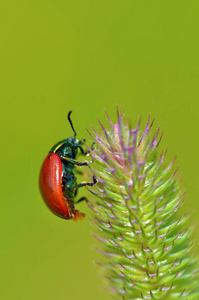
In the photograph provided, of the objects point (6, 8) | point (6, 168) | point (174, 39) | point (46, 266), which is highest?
point (6, 8)

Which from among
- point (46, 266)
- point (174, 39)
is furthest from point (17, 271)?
point (174, 39)

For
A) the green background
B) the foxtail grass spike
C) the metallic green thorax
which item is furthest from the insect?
the green background

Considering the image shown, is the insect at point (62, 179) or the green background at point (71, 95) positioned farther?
the green background at point (71, 95)

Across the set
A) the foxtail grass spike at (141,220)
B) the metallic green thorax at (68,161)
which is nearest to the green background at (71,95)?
the metallic green thorax at (68,161)

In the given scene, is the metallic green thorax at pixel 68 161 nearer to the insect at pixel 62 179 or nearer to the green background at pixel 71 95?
the insect at pixel 62 179

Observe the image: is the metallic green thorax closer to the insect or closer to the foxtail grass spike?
the insect

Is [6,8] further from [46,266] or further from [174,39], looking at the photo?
[46,266]

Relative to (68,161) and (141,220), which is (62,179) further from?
(141,220)
